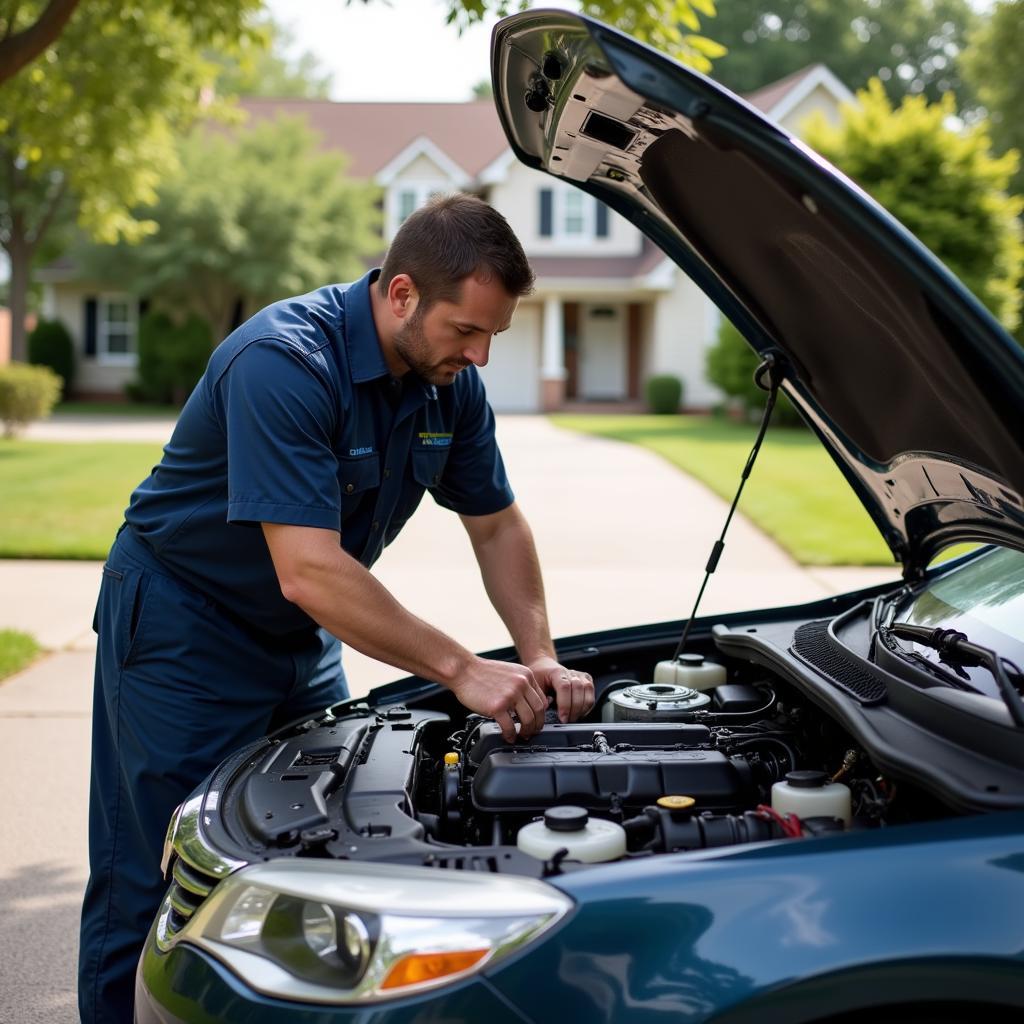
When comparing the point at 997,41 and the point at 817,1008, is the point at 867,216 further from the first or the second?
the point at 997,41

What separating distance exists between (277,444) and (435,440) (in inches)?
24.1

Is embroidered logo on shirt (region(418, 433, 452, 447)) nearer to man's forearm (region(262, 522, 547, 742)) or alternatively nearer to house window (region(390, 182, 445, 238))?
man's forearm (region(262, 522, 547, 742))

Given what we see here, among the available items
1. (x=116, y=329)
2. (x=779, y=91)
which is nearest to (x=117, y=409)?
(x=116, y=329)

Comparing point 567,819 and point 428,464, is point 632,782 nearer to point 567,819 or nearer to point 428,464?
point 567,819

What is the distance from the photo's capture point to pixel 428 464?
3.08 meters

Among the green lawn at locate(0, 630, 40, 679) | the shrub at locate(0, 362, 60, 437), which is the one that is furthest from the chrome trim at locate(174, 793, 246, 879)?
the shrub at locate(0, 362, 60, 437)

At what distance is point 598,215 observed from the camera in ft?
97.3

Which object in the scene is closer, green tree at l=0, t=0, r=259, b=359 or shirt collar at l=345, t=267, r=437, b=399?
shirt collar at l=345, t=267, r=437, b=399

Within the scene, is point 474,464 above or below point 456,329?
below

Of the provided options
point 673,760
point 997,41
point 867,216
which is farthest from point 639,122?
point 997,41

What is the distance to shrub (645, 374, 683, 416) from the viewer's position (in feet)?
89.1

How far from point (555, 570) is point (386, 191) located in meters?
23.4

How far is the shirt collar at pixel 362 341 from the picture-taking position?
9.23ft

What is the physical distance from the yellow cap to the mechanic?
42 centimetres
